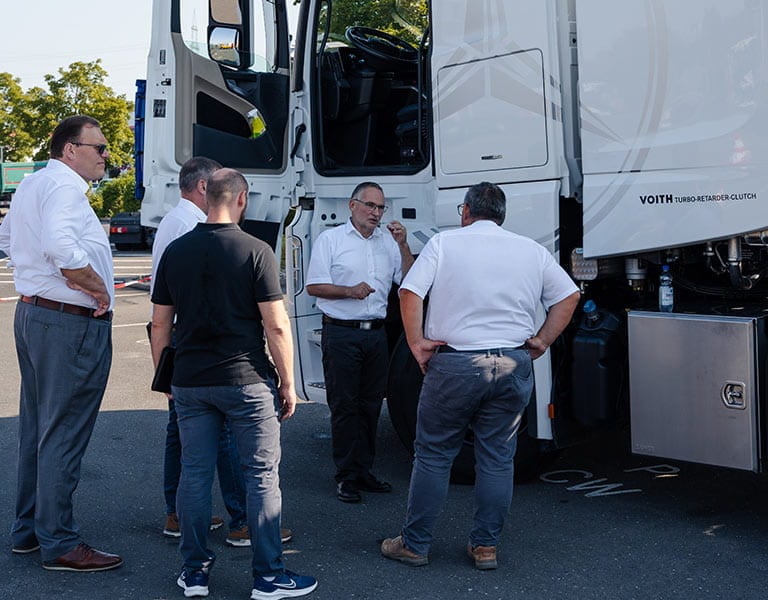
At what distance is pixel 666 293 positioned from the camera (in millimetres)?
4824

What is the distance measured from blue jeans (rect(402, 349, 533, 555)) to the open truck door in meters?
2.37

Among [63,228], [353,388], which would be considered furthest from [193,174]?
[353,388]

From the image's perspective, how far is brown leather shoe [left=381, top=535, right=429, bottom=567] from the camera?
4.56 m

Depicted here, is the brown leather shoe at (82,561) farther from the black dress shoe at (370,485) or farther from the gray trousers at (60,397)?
the black dress shoe at (370,485)

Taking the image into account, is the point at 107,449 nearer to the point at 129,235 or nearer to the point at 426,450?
the point at 426,450

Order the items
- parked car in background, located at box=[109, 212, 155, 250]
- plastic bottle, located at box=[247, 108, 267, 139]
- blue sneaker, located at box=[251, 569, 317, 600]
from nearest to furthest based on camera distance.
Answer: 1. blue sneaker, located at box=[251, 569, 317, 600]
2. plastic bottle, located at box=[247, 108, 267, 139]
3. parked car in background, located at box=[109, 212, 155, 250]

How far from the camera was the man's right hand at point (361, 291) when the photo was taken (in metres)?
5.57

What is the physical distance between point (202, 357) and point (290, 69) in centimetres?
293

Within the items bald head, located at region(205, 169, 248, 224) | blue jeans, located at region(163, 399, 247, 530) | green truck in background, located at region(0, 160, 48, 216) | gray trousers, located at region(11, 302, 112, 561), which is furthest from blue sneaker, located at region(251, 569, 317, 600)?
green truck in background, located at region(0, 160, 48, 216)

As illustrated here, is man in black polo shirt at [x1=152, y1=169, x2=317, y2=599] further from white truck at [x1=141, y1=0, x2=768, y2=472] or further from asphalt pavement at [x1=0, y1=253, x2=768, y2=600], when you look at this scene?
white truck at [x1=141, y1=0, x2=768, y2=472]

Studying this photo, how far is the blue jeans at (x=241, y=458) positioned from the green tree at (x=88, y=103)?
3803 centimetres

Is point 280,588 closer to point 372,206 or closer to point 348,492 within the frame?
point 348,492

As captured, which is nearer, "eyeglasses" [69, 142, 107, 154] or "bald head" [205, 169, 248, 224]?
"bald head" [205, 169, 248, 224]

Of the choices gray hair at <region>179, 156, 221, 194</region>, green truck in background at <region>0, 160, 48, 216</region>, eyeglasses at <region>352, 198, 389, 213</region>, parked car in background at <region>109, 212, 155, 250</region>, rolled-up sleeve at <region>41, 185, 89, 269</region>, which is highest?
green truck in background at <region>0, 160, 48, 216</region>
